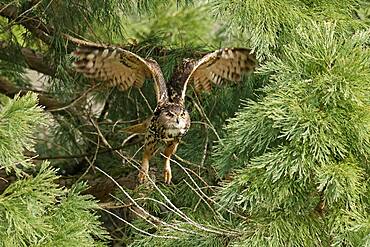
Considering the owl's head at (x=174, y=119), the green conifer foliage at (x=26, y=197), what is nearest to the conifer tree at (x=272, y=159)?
the green conifer foliage at (x=26, y=197)

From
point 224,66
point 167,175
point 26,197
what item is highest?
point 26,197

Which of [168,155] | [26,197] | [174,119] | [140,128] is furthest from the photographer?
[140,128]

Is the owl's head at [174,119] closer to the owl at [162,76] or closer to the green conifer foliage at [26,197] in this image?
the owl at [162,76]

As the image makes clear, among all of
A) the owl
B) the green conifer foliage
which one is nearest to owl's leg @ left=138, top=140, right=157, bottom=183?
the owl

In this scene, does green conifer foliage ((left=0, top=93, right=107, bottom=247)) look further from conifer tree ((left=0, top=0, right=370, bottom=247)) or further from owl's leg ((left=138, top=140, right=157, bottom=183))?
owl's leg ((left=138, top=140, right=157, bottom=183))

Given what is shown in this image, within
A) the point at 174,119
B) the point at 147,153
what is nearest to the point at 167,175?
the point at 147,153

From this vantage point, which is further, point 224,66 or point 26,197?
point 224,66

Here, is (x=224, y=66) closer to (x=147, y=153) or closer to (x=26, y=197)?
(x=147, y=153)
